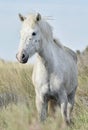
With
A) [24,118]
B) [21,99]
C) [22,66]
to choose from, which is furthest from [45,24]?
[22,66]

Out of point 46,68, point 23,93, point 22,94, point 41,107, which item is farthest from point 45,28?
point 23,93

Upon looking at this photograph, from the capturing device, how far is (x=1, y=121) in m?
7.95

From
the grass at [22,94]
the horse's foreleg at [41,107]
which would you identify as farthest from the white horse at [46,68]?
the grass at [22,94]

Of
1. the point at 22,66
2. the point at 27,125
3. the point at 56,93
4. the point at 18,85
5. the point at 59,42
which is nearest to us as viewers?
the point at 27,125

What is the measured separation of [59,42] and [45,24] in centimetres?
94

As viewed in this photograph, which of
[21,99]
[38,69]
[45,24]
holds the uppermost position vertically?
[45,24]

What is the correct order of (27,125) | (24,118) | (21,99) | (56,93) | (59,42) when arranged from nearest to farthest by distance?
(27,125) → (24,118) → (56,93) → (59,42) → (21,99)

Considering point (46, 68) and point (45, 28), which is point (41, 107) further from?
point (45, 28)

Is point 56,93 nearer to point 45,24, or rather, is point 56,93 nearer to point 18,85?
point 45,24

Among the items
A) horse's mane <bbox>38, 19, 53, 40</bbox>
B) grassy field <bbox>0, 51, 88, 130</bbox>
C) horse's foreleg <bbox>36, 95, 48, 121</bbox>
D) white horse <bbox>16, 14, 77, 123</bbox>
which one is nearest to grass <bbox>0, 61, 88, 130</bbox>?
grassy field <bbox>0, 51, 88, 130</bbox>

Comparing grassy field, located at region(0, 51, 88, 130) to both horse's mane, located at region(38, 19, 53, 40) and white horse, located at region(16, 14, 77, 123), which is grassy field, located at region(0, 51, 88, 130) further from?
horse's mane, located at region(38, 19, 53, 40)

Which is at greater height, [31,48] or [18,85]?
[31,48]

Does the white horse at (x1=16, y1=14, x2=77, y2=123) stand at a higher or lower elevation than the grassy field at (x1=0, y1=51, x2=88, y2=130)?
higher

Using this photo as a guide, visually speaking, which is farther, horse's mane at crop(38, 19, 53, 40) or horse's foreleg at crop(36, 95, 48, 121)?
horse's foreleg at crop(36, 95, 48, 121)
